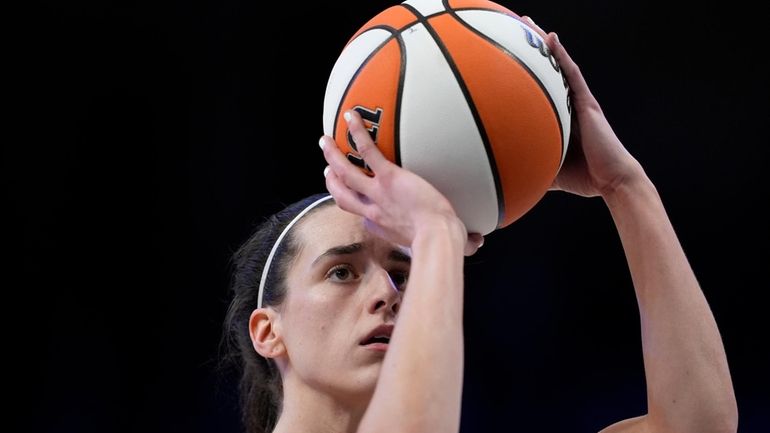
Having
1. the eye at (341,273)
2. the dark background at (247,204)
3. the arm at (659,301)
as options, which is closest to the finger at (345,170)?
the eye at (341,273)

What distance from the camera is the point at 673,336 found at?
259 cm

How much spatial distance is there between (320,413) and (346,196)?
80 centimetres

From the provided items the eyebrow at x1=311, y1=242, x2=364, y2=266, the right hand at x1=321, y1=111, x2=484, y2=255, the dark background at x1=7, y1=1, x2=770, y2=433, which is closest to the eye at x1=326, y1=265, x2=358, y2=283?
the eyebrow at x1=311, y1=242, x2=364, y2=266

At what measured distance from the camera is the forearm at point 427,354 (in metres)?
1.85

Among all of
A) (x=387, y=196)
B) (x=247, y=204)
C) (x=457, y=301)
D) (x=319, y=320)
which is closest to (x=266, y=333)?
(x=319, y=320)

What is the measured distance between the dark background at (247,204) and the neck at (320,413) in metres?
2.20

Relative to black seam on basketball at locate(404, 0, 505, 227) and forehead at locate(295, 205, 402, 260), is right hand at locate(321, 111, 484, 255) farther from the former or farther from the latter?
forehead at locate(295, 205, 402, 260)

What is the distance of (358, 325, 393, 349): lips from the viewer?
251cm

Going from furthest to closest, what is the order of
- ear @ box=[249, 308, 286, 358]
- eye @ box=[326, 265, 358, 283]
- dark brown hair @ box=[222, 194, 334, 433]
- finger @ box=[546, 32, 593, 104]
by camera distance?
dark brown hair @ box=[222, 194, 334, 433], ear @ box=[249, 308, 286, 358], eye @ box=[326, 265, 358, 283], finger @ box=[546, 32, 593, 104]

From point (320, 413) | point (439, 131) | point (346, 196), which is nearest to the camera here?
point (439, 131)

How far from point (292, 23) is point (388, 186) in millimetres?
3784

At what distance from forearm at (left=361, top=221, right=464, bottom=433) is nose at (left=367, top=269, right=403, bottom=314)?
23.0 inches

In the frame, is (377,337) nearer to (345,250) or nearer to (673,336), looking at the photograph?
(345,250)

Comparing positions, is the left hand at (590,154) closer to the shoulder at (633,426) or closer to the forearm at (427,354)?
the shoulder at (633,426)
